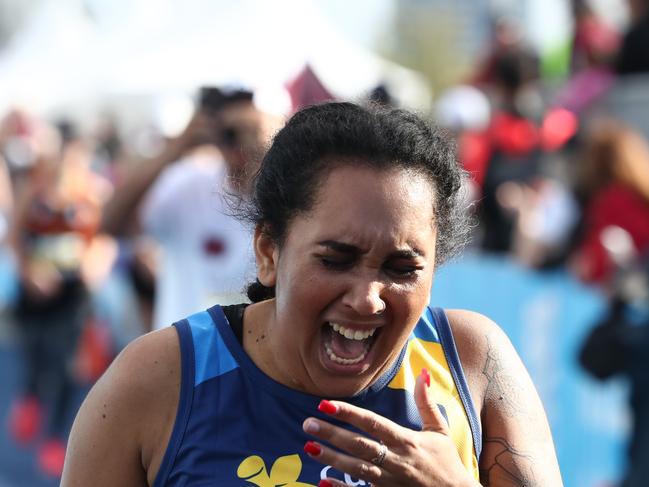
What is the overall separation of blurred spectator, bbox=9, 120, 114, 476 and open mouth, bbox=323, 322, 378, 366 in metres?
6.50

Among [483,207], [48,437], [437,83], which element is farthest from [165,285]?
[437,83]

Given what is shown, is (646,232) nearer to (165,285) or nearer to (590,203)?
(590,203)

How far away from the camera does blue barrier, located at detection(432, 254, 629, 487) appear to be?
21.4 feet

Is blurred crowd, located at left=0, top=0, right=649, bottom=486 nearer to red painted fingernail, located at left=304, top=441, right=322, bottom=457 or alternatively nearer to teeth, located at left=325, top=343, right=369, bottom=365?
teeth, located at left=325, top=343, right=369, bottom=365

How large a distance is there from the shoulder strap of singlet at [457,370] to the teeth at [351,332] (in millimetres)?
327

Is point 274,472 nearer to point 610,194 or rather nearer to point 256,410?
point 256,410

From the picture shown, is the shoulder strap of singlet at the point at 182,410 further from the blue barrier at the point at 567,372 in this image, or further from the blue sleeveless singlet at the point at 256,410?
the blue barrier at the point at 567,372

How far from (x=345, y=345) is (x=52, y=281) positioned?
6759mm

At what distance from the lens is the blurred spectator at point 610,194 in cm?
630

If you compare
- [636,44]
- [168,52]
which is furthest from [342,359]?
[168,52]

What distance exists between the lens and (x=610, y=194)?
6449 mm

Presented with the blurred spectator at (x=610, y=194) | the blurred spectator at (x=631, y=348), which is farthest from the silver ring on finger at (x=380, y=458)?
the blurred spectator at (x=610, y=194)

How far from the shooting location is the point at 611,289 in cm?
603

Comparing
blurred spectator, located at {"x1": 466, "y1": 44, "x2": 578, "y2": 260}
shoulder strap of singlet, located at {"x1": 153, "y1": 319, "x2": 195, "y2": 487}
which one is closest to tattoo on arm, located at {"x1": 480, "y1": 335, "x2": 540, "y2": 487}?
shoulder strap of singlet, located at {"x1": 153, "y1": 319, "x2": 195, "y2": 487}
